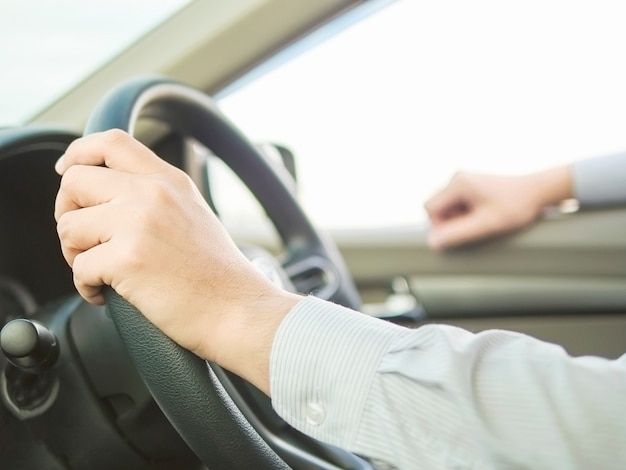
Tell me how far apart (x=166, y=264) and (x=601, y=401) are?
346 millimetres

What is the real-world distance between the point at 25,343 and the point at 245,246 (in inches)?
12.9

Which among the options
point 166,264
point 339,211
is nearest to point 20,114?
point 166,264

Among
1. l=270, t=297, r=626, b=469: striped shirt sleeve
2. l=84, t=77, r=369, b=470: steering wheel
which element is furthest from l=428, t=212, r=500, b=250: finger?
l=270, t=297, r=626, b=469: striped shirt sleeve

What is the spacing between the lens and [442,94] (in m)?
1.51

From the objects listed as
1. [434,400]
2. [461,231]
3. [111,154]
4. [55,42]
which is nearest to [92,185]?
[111,154]

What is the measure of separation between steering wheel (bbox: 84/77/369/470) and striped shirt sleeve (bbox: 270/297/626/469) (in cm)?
5

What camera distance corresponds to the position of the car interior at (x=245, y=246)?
2.49 ft

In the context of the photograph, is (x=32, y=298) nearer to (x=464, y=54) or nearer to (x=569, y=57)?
(x=464, y=54)

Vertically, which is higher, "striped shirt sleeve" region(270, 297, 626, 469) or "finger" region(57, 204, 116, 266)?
"finger" region(57, 204, 116, 266)

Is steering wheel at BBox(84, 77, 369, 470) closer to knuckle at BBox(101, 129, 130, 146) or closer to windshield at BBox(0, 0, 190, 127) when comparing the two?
knuckle at BBox(101, 129, 130, 146)

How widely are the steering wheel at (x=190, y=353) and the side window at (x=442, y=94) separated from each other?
0.22 meters

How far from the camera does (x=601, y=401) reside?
2.05 feet

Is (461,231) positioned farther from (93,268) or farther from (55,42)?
(93,268)

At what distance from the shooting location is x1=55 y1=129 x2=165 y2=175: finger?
66 centimetres
